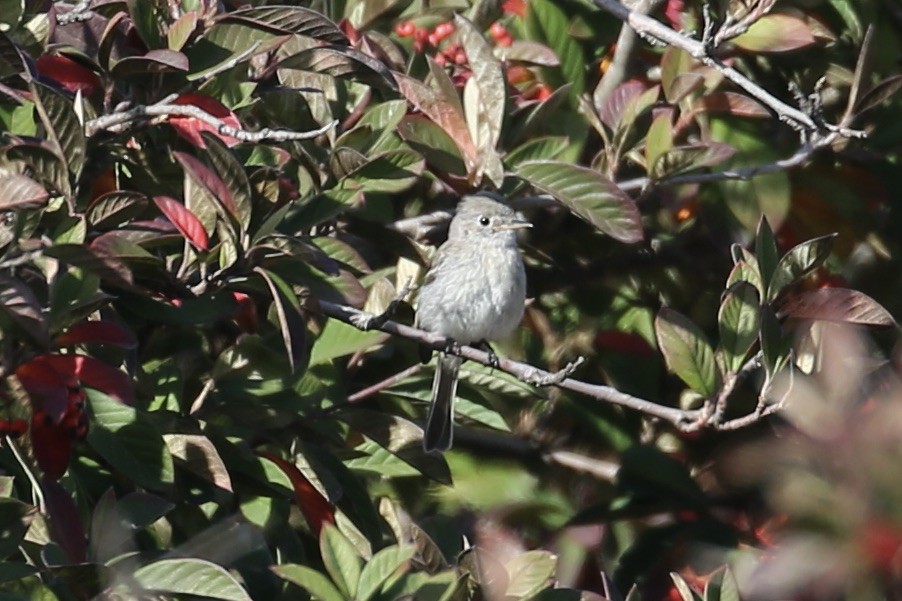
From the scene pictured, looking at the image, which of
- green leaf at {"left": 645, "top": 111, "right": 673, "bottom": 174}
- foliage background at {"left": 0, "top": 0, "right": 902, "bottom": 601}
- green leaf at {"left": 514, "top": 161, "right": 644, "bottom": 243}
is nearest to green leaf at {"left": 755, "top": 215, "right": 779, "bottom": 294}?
foliage background at {"left": 0, "top": 0, "right": 902, "bottom": 601}

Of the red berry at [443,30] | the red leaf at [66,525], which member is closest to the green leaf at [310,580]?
the red leaf at [66,525]

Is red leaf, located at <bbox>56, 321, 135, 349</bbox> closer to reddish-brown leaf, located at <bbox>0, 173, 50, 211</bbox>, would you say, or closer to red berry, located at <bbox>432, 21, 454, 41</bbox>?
reddish-brown leaf, located at <bbox>0, 173, 50, 211</bbox>

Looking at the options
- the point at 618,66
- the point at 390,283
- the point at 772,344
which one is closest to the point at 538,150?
the point at 390,283

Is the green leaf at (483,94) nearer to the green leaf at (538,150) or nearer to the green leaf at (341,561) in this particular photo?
the green leaf at (538,150)

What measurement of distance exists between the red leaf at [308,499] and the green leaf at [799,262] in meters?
1.18

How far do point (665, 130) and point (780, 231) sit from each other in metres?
1.00

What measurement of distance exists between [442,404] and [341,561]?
1003 mm

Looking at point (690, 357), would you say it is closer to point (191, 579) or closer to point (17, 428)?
point (191, 579)

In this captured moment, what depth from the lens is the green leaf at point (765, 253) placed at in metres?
3.21

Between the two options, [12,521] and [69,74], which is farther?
[69,74]

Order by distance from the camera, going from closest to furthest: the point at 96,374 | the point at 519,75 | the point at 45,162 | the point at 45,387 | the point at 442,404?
the point at 45,387 → the point at 45,162 → the point at 96,374 → the point at 442,404 → the point at 519,75

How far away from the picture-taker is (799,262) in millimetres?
3186

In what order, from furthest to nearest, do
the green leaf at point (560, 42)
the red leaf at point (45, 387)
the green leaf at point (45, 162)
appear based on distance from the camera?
the green leaf at point (560, 42) < the green leaf at point (45, 162) < the red leaf at point (45, 387)

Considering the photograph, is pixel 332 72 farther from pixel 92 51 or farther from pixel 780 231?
pixel 780 231
